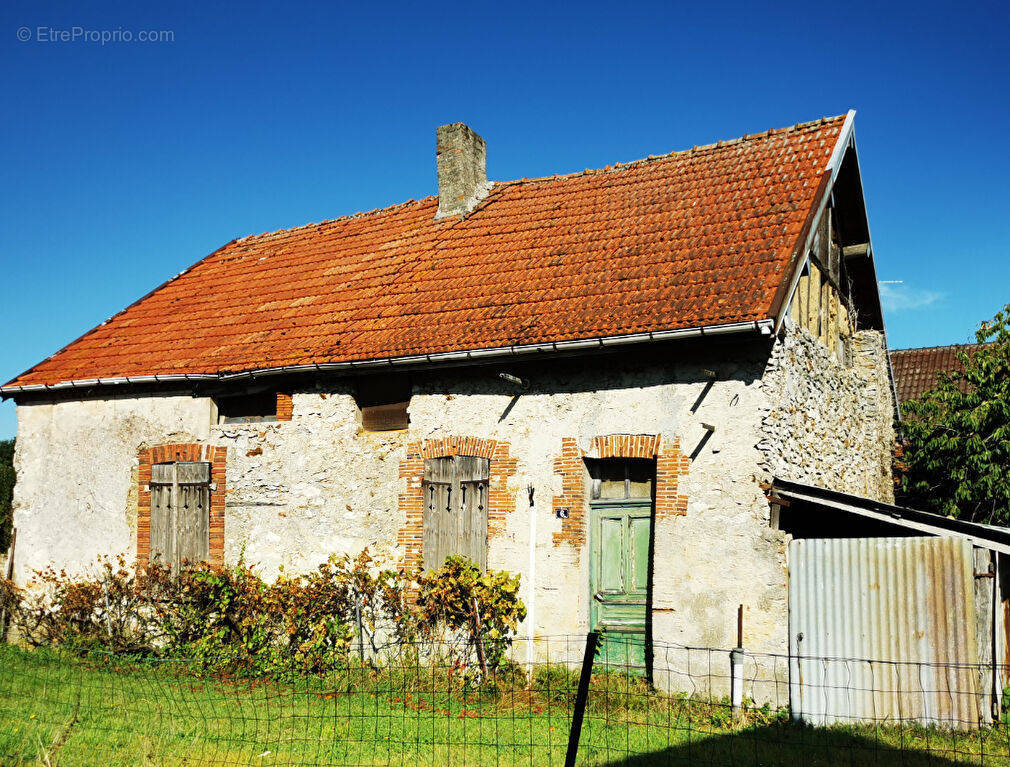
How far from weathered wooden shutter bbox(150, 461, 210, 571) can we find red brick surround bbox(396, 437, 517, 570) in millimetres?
3075

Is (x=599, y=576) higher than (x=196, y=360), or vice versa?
(x=196, y=360)

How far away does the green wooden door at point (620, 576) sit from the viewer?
1017 cm

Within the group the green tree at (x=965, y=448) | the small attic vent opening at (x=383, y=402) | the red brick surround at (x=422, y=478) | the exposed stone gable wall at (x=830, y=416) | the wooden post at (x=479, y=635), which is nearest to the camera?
the exposed stone gable wall at (x=830, y=416)

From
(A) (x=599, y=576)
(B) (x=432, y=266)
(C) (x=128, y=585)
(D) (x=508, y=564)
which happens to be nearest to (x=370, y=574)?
(D) (x=508, y=564)

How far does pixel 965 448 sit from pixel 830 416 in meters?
3.34

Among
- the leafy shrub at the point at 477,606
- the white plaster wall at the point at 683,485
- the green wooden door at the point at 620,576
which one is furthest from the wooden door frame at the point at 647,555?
the leafy shrub at the point at 477,606

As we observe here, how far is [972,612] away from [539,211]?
7.91 m

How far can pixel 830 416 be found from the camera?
39.0 ft

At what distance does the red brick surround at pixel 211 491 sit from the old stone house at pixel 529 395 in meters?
0.04

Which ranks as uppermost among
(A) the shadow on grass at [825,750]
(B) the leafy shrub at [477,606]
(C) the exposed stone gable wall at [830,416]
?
(C) the exposed stone gable wall at [830,416]

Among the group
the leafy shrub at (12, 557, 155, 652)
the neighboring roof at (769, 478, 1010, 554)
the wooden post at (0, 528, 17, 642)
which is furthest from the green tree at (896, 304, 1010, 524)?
the wooden post at (0, 528, 17, 642)

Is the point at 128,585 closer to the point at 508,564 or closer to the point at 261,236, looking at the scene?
the point at 508,564

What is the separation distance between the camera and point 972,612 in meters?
8.41

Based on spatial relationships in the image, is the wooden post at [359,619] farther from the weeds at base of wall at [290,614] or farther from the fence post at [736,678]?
the fence post at [736,678]
